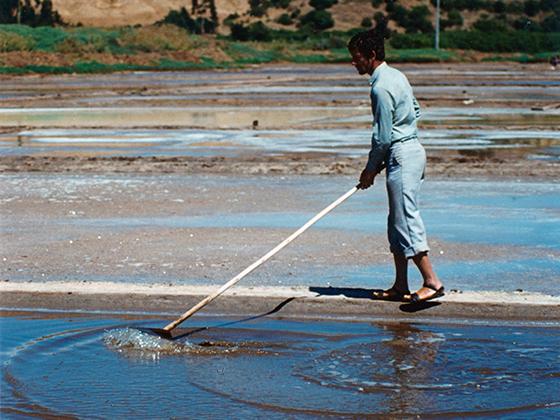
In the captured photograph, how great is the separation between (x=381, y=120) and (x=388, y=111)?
0.07 m

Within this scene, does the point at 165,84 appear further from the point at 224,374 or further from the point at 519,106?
the point at 224,374

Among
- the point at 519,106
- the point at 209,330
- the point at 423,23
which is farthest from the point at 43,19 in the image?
the point at 209,330

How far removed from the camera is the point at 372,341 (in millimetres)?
8031

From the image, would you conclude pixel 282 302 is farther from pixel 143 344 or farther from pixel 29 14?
pixel 29 14

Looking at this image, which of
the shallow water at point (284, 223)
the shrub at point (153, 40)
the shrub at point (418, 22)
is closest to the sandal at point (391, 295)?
the shallow water at point (284, 223)

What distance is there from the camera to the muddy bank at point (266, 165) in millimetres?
17984

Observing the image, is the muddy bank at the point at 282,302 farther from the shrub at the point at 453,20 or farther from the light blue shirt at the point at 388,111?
the shrub at the point at 453,20

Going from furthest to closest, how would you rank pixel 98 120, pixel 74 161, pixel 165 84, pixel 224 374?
pixel 165 84 < pixel 98 120 < pixel 74 161 < pixel 224 374

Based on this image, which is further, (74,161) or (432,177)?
(74,161)

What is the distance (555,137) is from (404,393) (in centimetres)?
1808

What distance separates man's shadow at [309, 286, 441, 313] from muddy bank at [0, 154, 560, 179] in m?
8.45

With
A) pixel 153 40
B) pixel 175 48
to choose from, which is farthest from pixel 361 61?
pixel 175 48

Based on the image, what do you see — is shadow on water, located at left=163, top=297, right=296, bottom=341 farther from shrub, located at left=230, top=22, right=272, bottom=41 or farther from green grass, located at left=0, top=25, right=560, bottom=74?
shrub, located at left=230, top=22, right=272, bottom=41

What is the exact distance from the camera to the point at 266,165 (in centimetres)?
1900
